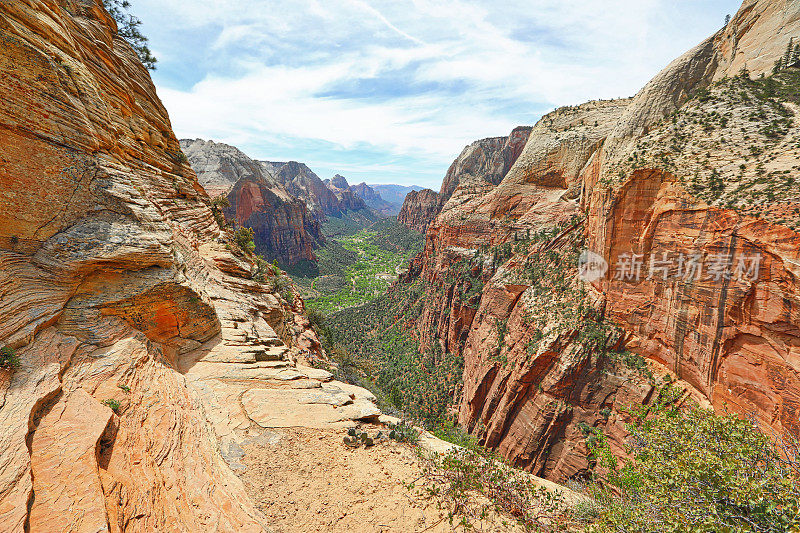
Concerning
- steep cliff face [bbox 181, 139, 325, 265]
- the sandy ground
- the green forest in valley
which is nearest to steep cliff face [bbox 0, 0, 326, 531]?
the sandy ground

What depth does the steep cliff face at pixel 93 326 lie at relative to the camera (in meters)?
5.21

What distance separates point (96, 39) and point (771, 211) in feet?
125

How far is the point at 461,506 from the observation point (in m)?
7.48

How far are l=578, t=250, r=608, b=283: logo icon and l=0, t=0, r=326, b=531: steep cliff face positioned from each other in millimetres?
27654

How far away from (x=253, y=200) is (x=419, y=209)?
98995 millimetres

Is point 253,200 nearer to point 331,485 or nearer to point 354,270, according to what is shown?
point 354,270

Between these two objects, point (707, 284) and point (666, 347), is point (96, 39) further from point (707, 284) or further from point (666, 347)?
point (666, 347)

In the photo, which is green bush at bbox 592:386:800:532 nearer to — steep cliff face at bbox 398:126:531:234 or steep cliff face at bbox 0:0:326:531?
steep cliff face at bbox 0:0:326:531

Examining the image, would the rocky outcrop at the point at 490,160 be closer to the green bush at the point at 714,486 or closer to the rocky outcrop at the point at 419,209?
the rocky outcrop at the point at 419,209

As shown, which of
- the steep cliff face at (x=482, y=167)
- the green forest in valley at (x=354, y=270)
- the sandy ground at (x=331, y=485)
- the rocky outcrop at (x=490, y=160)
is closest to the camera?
the sandy ground at (x=331, y=485)

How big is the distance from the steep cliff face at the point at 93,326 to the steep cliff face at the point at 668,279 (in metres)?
26.0

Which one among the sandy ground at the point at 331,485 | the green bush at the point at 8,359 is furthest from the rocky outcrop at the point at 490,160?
the green bush at the point at 8,359

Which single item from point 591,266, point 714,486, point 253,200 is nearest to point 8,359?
point 714,486

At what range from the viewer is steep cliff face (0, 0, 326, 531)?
5215 mm
